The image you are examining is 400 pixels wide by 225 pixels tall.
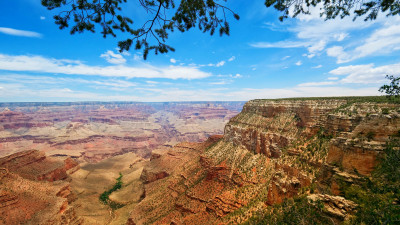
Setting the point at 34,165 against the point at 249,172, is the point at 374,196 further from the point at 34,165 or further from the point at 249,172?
the point at 34,165

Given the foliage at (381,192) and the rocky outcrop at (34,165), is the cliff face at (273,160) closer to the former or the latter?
the foliage at (381,192)

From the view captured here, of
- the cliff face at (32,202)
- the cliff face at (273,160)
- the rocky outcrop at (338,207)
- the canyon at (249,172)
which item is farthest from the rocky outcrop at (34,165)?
the rocky outcrop at (338,207)

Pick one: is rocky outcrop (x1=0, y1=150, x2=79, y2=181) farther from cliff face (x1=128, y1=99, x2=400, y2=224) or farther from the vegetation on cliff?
the vegetation on cliff

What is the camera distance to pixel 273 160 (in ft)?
117

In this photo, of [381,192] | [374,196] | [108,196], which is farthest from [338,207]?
[108,196]

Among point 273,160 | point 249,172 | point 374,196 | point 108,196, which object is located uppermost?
point 374,196

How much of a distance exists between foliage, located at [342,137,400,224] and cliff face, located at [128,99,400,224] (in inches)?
33.4

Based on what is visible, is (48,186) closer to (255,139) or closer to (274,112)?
(255,139)

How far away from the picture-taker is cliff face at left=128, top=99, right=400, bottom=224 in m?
15.7

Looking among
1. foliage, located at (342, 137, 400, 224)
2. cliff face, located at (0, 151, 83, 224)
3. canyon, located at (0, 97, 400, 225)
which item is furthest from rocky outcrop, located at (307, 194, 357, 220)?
cliff face, located at (0, 151, 83, 224)

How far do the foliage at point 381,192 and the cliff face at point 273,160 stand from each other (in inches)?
33.4

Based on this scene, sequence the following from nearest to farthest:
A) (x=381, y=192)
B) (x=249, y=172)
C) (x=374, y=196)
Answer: (x=374, y=196) < (x=381, y=192) < (x=249, y=172)

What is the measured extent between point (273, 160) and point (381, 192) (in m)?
25.2

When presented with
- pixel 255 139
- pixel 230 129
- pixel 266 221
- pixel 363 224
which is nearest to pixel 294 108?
pixel 255 139
